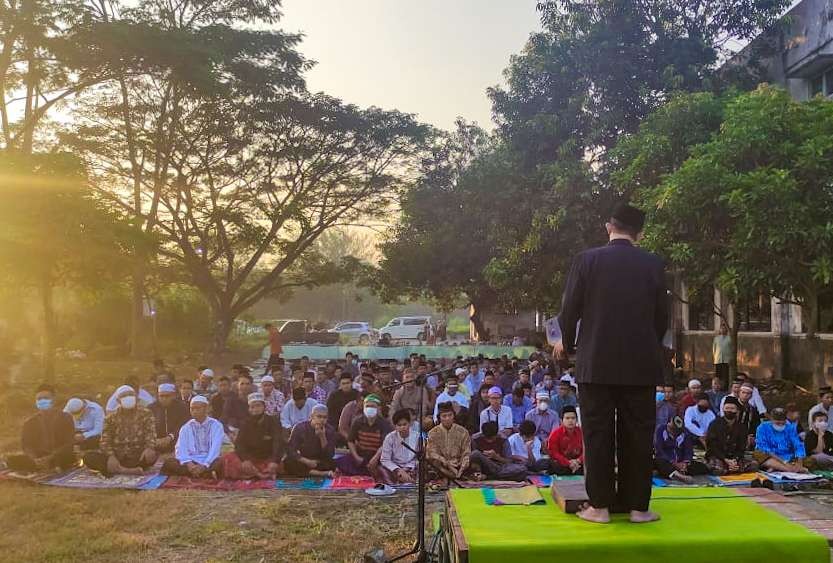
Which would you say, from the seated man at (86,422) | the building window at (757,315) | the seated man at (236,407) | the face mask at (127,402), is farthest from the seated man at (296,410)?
the building window at (757,315)

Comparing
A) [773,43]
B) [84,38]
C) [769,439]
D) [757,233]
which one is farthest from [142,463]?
[773,43]

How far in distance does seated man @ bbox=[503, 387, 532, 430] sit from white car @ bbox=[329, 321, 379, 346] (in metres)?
22.0

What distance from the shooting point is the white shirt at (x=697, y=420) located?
33.8ft

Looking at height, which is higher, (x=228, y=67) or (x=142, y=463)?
(x=228, y=67)

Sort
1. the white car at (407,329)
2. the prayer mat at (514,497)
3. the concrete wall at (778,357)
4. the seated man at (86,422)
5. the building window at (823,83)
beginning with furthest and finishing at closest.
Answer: the white car at (407,329) < the building window at (823,83) < the concrete wall at (778,357) < the seated man at (86,422) < the prayer mat at (514,497)

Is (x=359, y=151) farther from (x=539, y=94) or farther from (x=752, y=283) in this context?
(x=752, y=283)

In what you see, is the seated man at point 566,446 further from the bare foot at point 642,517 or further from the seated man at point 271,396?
the bare foot at point 642,517

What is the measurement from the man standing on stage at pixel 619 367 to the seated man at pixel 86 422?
8.09m

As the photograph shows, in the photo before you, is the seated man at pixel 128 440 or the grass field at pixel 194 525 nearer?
the grass field at pixel 194 525

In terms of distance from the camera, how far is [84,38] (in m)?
17.3

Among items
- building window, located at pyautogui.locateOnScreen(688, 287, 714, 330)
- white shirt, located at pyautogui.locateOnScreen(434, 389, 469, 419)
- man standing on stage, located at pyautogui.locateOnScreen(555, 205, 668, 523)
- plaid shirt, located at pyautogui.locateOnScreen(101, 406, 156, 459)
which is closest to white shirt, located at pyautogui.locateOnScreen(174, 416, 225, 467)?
plaid shirt, located at pyautogui.locateOnScreen(101, 406, 156, 459)

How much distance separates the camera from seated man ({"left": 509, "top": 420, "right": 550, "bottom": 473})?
9195mm

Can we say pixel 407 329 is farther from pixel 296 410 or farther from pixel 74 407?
pixel 74 407

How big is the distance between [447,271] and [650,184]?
1287 centimetres
